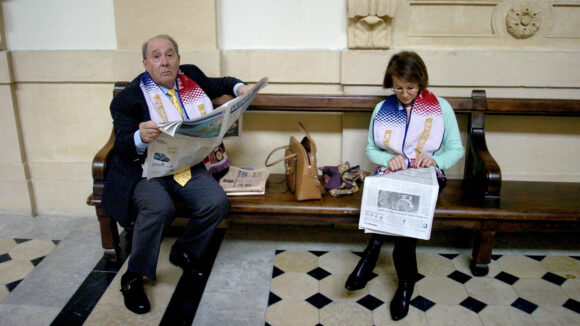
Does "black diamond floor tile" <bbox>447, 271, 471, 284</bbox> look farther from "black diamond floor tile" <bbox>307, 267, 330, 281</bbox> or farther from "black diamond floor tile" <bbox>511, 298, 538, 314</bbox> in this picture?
"black diamond floor tile" <bbox>307, 267, 330, 281</bbox>

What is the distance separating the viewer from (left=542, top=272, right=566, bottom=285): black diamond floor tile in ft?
8.91

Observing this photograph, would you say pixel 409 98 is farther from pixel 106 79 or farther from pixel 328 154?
pixel 106 79

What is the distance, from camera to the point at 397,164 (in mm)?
2523

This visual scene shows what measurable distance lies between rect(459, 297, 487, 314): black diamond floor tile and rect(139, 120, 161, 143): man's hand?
1.80 meters

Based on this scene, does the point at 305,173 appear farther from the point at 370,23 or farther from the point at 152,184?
the point at 370,23

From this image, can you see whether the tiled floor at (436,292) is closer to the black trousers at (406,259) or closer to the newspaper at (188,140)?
the black trousers at (406,259)

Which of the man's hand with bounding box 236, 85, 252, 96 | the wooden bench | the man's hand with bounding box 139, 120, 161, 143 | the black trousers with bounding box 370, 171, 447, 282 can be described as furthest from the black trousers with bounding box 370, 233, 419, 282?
the man's hand with bounding box 139, 120, 161, 143

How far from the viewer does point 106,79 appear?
3.34 m

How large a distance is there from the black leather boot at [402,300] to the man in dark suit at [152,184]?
1016 mm

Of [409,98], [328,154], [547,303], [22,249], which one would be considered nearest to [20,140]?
[22,249]

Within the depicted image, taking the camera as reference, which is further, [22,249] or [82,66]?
[82,66]

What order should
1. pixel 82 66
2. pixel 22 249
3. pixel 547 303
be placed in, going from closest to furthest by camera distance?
pixel 547 303 → pixel 22 249 → pixel 82 66

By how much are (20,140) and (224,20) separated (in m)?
1.76

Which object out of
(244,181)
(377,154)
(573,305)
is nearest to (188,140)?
(244,181)
